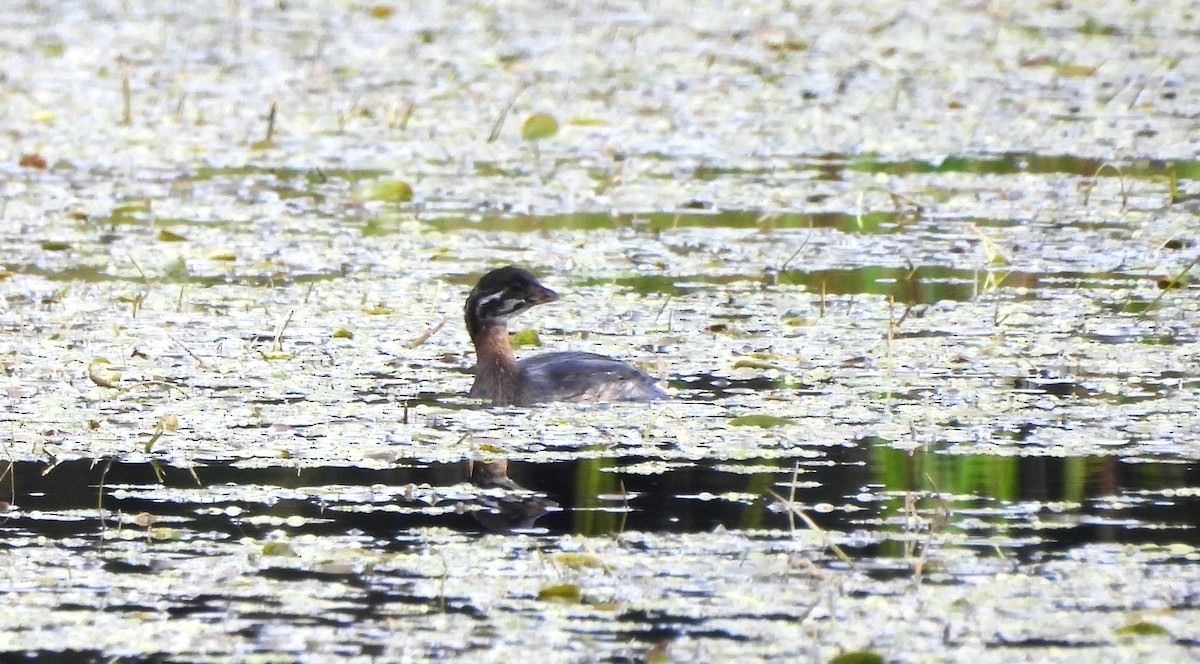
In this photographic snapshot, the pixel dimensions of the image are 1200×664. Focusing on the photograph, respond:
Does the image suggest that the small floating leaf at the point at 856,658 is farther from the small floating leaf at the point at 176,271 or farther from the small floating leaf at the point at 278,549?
A: the small floating leaf at the point at 176,271

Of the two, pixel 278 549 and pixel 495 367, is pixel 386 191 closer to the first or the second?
pixel 495 367

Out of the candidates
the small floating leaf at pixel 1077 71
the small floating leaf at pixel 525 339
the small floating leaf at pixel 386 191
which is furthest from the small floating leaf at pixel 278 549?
the small floating leaf at pixel 1077 71

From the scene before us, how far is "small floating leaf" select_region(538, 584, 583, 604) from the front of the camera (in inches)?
196

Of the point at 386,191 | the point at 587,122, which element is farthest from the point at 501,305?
the point at 587,122

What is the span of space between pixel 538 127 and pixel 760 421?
603 centimetres

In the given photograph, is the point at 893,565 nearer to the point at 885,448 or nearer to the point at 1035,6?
the point at 885,448

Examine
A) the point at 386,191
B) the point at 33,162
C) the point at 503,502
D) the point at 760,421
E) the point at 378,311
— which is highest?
the point at 33,162

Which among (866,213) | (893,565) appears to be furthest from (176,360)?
(866,213)

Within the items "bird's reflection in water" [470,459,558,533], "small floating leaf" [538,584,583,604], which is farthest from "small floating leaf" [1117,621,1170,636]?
"bird's reflection in water" [470,459,558,533]

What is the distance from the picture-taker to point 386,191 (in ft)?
35.8

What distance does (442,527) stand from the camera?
566cm

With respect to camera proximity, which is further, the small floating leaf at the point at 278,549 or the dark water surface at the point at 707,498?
the dark water surface at the point at 707,498

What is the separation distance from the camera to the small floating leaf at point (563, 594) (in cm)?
498

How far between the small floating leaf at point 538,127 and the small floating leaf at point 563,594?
775 centimetres
